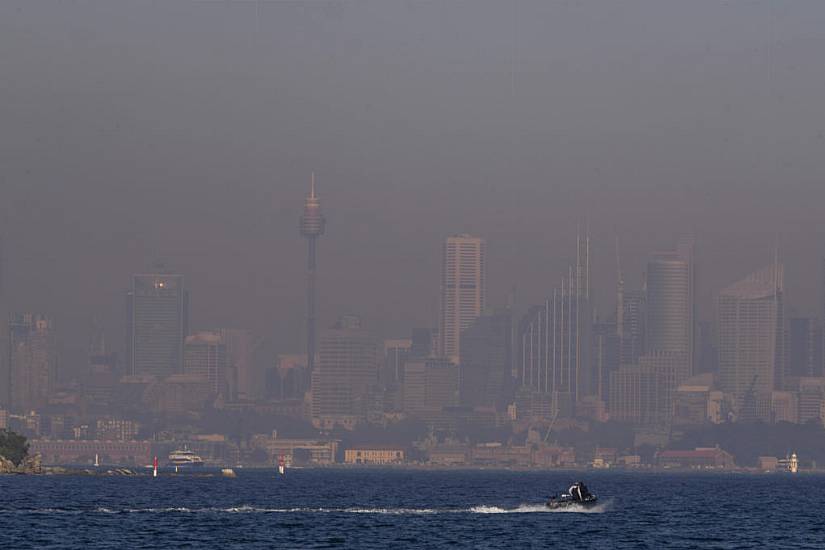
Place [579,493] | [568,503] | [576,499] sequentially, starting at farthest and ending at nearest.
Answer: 1. [568,503]
2. [576,499]
3. [579,493]

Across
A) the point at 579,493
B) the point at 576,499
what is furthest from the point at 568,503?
the point at 579,493

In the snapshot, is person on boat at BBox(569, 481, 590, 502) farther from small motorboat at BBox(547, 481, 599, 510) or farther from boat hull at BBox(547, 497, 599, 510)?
boat hull at BBox(547, 497, 599, 510)

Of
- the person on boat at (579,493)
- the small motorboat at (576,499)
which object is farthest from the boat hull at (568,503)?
the person on boat at (579,493)

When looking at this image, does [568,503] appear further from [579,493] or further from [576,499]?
[579,493]

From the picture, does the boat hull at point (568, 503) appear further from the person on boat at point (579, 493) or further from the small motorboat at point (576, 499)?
A: the person on boat at point (579, 493)

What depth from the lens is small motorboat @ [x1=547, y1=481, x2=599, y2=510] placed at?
190750 mm

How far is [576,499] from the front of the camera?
19162 centimetres

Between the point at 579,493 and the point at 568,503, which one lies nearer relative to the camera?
the point at 579,493

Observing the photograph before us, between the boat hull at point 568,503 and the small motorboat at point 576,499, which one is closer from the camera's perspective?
the small motorboat at point 576,499

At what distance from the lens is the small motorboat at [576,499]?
191 m

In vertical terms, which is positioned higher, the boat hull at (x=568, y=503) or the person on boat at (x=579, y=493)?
the person on boat at (x=579, y=493)

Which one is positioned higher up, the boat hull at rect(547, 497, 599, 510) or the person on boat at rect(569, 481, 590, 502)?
the person on boat at rect(569, 481, 590, 502)

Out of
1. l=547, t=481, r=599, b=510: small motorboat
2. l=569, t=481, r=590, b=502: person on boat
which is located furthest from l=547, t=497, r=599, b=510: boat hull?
l=569, t=481, r=590, b=502: person on boat

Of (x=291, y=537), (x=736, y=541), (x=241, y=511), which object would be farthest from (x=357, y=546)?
(x=241, y=511)
